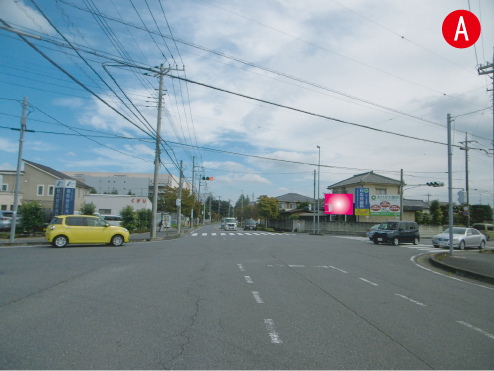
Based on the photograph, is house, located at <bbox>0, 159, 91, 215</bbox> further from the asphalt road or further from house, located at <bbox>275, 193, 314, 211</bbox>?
house, located at <bbox>275, 193, 314, 211</bbox>

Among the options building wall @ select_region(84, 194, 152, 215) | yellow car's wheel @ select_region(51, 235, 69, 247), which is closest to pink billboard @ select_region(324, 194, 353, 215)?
building wall @ select_region(84, 194, 152, 215)

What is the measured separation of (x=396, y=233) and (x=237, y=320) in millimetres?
22507

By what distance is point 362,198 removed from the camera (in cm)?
4478

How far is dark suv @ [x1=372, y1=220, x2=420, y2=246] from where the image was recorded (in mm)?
24938

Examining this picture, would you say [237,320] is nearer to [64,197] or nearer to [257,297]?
[257,297]

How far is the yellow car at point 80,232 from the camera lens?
54.7 feet

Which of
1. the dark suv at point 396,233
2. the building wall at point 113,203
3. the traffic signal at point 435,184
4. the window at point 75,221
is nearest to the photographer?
the window at point 75,221

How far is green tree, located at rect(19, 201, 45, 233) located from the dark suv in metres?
24.7

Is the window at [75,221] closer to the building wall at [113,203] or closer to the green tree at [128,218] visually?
the green tree at [128,218]

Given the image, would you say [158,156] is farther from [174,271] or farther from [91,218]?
[174,271]

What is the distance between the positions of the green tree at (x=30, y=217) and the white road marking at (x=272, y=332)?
24474 millimetres

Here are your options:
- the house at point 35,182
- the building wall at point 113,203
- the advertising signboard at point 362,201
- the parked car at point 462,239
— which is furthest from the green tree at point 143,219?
the parked car at point 462,239

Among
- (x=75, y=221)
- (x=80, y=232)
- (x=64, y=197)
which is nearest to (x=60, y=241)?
(x=80, y=232)

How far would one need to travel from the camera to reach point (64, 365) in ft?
12.3
